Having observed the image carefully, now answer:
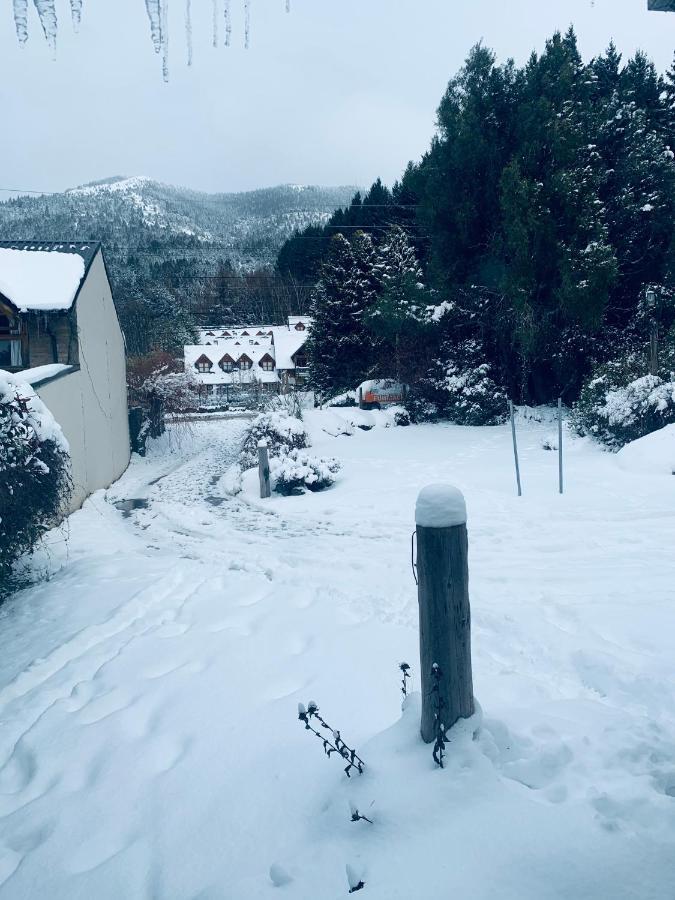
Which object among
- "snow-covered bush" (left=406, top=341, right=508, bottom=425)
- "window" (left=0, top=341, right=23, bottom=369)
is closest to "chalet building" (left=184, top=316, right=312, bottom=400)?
"snow-covered bush" (left=406, top=341, right=508, bottom=425)

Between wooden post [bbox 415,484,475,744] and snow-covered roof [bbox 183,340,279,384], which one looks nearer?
wooden post [bbox 415,484,475,744]

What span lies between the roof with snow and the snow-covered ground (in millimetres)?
7796

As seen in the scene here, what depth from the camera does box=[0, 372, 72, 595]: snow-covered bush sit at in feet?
19.9

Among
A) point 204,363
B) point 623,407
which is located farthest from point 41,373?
point 204,363

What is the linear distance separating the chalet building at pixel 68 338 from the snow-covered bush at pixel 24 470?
4.47m

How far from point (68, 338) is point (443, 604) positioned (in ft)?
43.5

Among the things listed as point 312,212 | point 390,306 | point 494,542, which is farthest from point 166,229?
point 494,542

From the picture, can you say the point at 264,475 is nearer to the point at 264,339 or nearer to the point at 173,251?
the point at 264,339

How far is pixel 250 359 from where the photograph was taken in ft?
→ 184

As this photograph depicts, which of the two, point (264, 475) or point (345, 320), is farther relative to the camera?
point (345, 320)

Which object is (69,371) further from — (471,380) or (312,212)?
(312,212)

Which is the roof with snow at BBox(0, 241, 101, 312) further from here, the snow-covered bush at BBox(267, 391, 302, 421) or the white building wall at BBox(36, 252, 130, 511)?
the snow-covered bush at BBox(267, 391, 302, 421)

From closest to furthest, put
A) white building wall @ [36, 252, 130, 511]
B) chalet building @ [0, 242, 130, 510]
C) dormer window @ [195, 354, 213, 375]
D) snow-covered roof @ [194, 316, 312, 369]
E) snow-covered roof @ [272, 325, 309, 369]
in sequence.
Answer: white building wall @ [36, 252, 130, 511], chalet building @ [0, 242, 130, 510], snow-covered roof @ [272, 325, 309, 369], snow-covered roof @ [194, 316, 312, 369], dormer window @ [195, 354, 213, 375]

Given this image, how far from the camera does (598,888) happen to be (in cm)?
167
